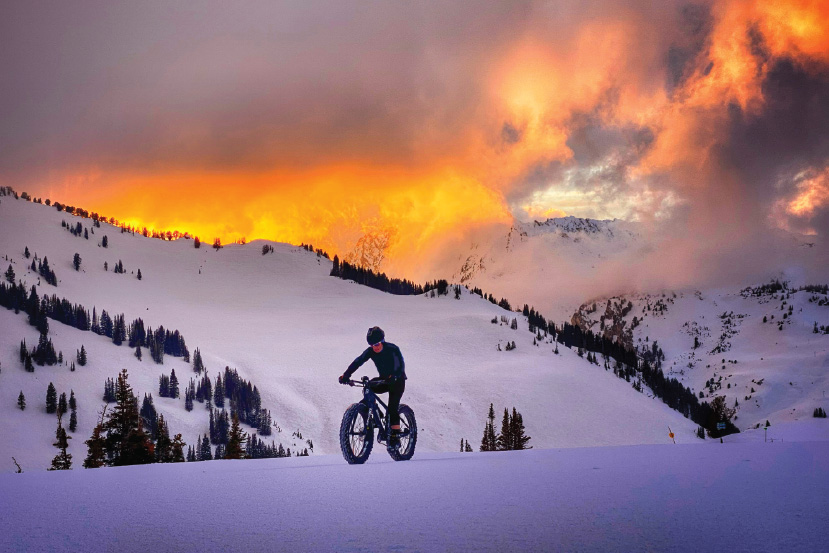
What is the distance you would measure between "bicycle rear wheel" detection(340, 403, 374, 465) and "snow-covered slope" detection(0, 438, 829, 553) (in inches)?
112

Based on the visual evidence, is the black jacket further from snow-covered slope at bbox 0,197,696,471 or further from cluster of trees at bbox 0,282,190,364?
cluster of trees at bbox 0,282,190,364

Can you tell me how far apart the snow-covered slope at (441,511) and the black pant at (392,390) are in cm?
343

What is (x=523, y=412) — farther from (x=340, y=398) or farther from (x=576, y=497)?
(x=576, y=497)

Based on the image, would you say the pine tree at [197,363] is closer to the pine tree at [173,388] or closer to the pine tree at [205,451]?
the pine tree at [173,388]

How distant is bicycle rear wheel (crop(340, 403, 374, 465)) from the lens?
13586 mm

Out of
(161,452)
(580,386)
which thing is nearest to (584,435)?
(580,386)

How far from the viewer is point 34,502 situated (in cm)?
794

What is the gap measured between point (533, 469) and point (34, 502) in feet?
25.4

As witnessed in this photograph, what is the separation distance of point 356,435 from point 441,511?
312 inches

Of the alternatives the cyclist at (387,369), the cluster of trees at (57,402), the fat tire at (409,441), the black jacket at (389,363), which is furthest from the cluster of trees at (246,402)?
the black jacket at (389,363)

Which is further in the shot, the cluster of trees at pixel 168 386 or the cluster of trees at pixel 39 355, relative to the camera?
the cluster of trees at pixel 39 355

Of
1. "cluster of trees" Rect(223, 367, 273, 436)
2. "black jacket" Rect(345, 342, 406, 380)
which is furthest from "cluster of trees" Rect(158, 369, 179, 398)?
"black jacket" Rect(345, 342, 406, 380)

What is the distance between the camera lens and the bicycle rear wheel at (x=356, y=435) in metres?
13.6

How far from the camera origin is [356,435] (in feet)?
46.3
